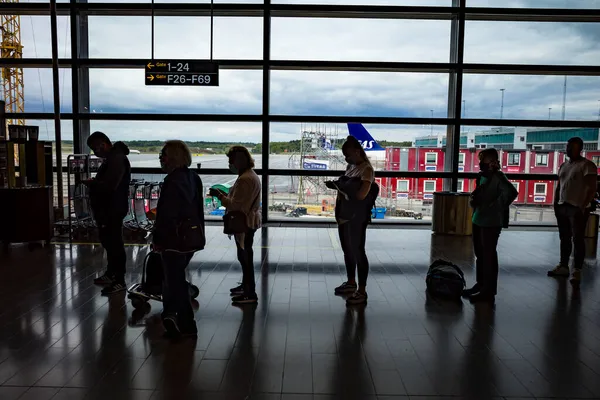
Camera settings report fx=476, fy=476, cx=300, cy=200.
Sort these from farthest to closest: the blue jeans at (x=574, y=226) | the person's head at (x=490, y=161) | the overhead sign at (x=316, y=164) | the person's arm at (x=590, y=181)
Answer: the overhead sign at (x=316, y=164) < the blue jeans at (x=574, y=226) < the person's arm at (x=590, y=181) < the person's head at (x=490, y=161)

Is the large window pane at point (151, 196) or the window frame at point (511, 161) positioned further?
the window frame at point (511, 161)

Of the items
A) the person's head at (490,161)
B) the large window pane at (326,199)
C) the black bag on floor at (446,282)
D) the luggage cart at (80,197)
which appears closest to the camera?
the person's head at (490,161)

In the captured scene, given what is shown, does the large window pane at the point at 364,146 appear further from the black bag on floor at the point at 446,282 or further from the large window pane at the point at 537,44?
the black bag on floor at the point at 446,282

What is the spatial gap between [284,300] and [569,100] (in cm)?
869

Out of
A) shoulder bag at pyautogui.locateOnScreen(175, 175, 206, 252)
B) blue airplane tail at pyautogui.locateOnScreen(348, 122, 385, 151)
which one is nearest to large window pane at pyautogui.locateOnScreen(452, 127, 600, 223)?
blue airplane tail at pyautogui.locateOnScreen(348, 122, 385, 151)

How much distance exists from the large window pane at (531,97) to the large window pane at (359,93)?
0.71 meters

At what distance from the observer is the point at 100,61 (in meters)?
9.98

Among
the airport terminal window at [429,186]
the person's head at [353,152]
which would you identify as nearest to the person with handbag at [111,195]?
the person's head at [353,152]

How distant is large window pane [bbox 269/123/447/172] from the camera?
10.3 metres

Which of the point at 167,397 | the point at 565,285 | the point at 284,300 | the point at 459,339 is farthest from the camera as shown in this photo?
the point at 565,285

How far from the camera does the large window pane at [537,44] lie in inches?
395

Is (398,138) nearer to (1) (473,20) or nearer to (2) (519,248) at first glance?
(1) (473,20)

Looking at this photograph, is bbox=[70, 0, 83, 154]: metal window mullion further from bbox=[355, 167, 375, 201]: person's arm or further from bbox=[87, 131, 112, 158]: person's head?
bbox=[355, 167, 375, 201]: person's arm

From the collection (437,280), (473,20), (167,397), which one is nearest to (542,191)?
A: (473,20)
